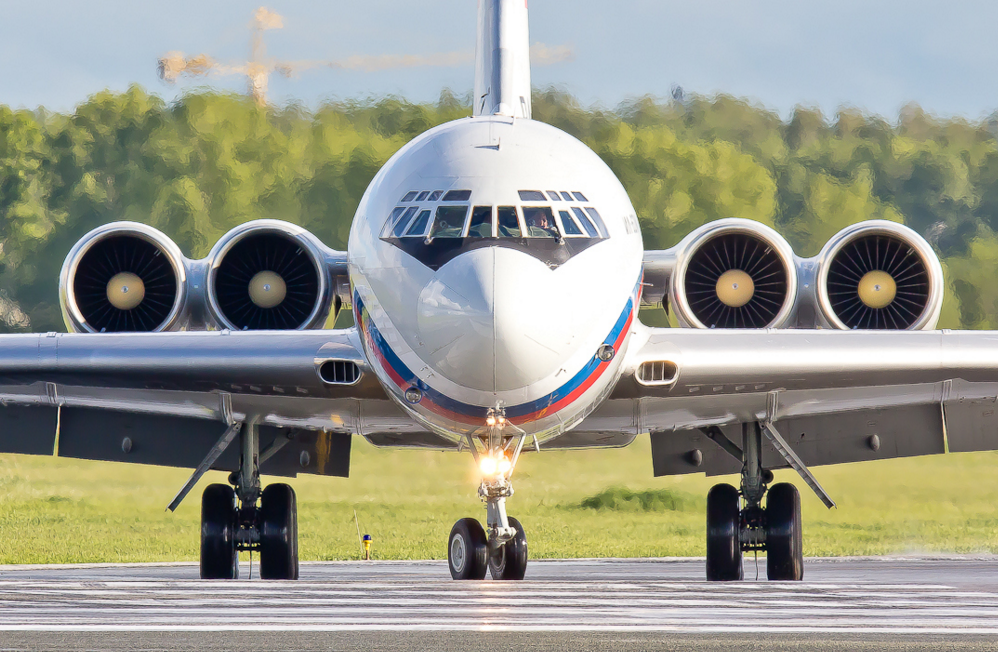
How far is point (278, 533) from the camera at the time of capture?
1625 centimetres

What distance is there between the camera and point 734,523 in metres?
16.5

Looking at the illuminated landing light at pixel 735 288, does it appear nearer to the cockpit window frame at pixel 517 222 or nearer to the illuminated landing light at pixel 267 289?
the cockpit window frame at pixel 517 222

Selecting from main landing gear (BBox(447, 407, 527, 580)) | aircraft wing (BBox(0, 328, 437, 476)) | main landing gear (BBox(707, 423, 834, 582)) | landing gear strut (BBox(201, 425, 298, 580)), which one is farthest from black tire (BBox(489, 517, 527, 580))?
landing gear strut (BBox(201, 425, 298, 580))

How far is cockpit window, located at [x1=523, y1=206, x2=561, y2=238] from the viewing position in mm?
11938

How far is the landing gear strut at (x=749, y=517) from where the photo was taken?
52.8 ft

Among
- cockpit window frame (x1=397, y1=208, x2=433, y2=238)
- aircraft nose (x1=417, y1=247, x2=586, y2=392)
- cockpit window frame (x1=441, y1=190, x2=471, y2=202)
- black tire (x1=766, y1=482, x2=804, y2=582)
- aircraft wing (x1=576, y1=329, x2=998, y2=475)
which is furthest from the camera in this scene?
black tire (x1=766, y1=482, x2=804, y2=582)

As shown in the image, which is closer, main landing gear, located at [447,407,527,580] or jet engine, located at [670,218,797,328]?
main landing gear, located at [447,407,527,580]

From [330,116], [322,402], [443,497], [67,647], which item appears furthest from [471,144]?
[330,116]

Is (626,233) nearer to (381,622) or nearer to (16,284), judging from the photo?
(381,622)

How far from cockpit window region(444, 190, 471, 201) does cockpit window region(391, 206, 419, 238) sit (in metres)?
0.28

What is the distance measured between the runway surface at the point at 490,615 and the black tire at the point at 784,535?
3622mm

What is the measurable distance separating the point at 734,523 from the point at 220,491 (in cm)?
559

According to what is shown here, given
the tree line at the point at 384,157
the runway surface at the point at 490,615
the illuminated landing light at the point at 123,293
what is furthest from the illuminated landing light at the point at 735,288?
the tree line at the point at 384,157

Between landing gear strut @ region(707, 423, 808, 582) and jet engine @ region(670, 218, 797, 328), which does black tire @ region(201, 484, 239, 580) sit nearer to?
landing gear strut @ region(707, 423, 808, 582)
